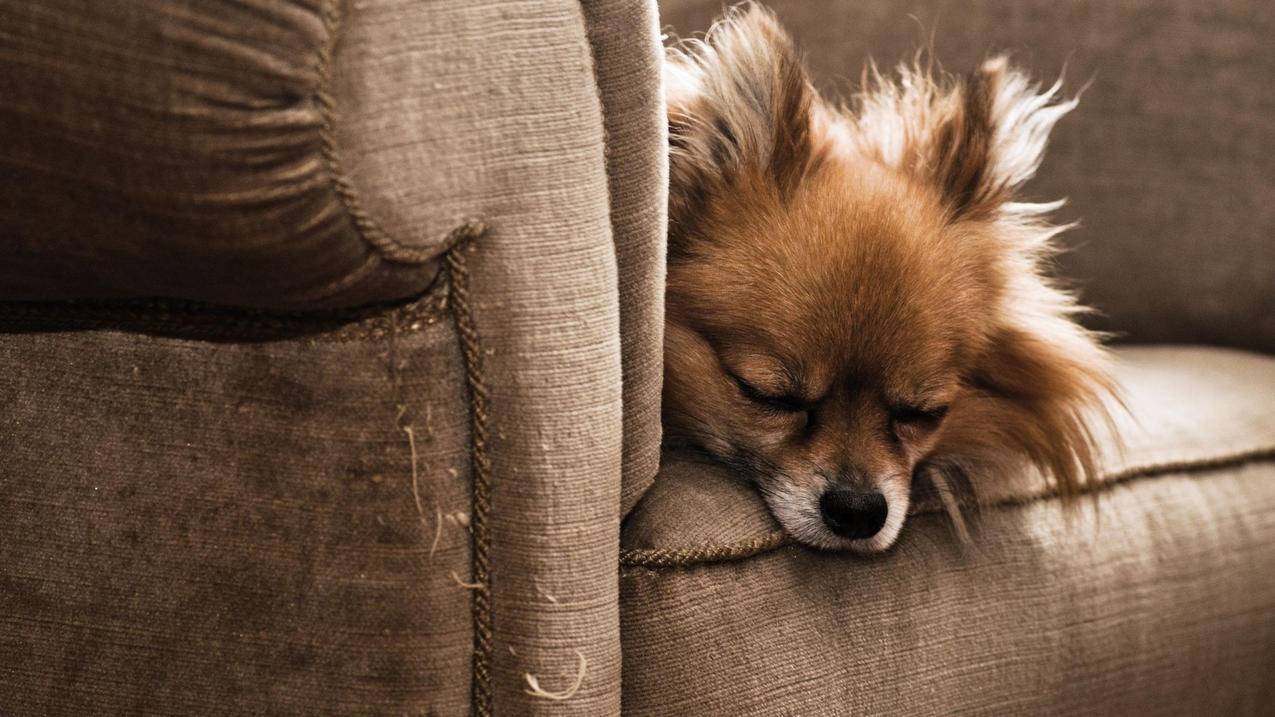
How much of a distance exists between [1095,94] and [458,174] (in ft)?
6.48

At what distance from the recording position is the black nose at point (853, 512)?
1376 millimetres

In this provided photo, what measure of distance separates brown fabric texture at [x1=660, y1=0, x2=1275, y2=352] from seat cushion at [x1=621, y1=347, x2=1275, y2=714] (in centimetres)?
74

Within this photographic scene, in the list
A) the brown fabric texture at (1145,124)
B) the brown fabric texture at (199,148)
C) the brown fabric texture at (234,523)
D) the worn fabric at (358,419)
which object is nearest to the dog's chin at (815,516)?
the worn fabric at (358,419)

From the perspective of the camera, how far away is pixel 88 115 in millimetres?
759

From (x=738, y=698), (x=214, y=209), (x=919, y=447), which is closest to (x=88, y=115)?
(x=214, y=209)

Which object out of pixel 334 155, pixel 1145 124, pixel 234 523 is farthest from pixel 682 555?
pixel 1145 124

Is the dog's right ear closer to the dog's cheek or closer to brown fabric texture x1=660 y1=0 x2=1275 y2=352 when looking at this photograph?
the dog's cheek

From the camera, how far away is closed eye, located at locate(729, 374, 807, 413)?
58.2 inches

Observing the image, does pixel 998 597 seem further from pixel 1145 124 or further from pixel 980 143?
pixel 1145 124

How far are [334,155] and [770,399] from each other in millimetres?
819

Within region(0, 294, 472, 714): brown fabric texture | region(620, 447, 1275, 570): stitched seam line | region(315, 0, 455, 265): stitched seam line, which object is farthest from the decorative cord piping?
region(315, 0, 455, 265): stitched seam line

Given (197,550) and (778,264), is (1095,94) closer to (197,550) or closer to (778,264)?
(778,264)

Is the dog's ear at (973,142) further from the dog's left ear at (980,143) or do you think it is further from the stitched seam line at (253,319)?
the stitched seam line at (253,319)

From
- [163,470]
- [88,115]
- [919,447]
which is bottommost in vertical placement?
[919,447]
